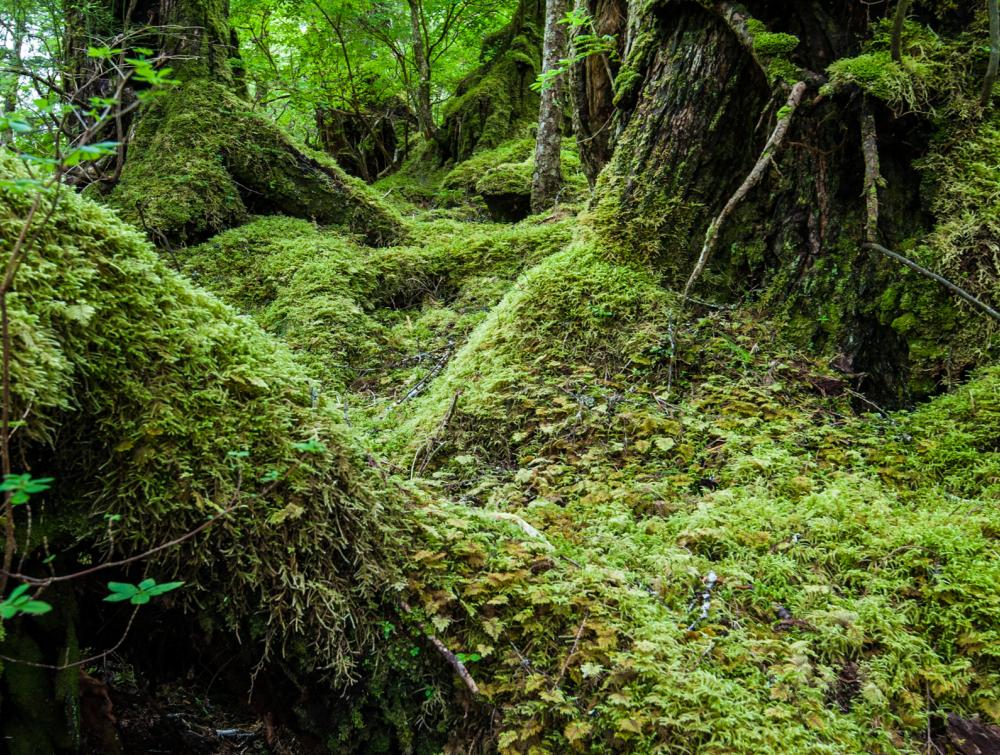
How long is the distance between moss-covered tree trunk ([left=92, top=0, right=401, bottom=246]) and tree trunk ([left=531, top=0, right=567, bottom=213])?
8.16 ft

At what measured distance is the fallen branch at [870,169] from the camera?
378cm

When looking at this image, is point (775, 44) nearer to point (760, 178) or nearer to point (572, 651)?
point (760, 178)

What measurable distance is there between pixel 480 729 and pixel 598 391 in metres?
2.50

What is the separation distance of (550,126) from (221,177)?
15.3 feet

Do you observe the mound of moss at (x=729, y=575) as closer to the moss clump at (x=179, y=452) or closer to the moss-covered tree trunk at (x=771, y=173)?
the moss clump at (x=179, y=452)

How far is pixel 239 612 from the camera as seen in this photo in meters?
1.87

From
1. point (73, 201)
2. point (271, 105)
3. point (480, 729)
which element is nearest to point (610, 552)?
point (480, 729)

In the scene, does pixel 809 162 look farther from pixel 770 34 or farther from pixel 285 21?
pixel 285 21

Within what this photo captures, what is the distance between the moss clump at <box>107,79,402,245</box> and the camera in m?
6.83

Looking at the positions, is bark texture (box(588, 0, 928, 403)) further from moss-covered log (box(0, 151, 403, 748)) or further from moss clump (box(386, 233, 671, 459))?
moss-covered log (box(0, 151, 403, 748))

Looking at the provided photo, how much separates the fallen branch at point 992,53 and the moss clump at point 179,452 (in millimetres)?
4398

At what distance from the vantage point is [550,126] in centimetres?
869

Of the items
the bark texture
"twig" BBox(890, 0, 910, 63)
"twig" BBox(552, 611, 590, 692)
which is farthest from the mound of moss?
"twig" BBox(890, 0, 910, 63)

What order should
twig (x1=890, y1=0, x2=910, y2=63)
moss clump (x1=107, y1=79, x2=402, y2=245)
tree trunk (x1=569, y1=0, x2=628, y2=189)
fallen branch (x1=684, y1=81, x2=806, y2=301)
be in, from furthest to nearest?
moss clump (x1=107, y1=79, x2=402, y2=245) < tree trunk (x1=569, y1=0, x2=628, y2=189) < fallen branch (x1=684, y1=81, x2=806, y2=301) < twig (x1=890, y1=0, x2=910, y2=63)
